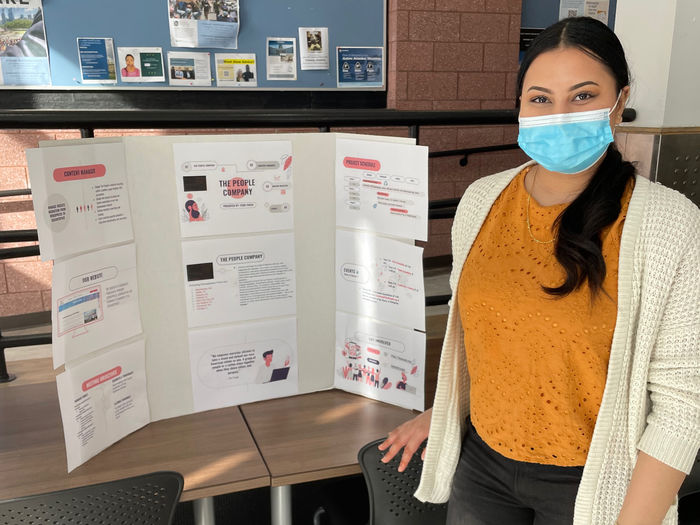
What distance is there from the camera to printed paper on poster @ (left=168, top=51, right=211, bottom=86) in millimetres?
3963

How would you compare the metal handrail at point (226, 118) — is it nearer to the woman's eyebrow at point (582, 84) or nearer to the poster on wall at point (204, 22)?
the woman's eyebrow at point (582, 84)

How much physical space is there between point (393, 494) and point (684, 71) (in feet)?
6.03

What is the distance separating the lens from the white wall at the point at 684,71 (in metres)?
2.19

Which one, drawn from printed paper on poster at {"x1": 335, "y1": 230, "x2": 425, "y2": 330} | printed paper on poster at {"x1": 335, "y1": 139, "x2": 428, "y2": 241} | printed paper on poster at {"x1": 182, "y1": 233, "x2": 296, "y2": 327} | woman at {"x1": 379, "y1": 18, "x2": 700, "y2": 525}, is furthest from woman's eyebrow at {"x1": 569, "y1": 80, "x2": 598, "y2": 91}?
printed paper on poster at {"x1": 182, "y1": 233, "x2": 296, "y2": 327}

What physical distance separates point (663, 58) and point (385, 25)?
2520mm

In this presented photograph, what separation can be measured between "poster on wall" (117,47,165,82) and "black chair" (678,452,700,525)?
3.57m

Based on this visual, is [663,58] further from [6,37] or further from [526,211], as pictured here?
[6,37]

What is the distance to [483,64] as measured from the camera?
469cm

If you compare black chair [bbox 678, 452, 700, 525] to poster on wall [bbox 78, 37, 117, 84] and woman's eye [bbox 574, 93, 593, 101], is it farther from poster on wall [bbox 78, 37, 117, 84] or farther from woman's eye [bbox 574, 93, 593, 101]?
poster on wall [bbox 78, 37, 117, 84]

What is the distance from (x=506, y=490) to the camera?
117 cm

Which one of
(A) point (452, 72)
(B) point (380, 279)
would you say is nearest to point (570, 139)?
(B) point (380, 279)

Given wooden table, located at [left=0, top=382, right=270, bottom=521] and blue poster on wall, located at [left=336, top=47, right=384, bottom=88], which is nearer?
wooden table, located at [left=0, top=382, right=270, bottom=521]

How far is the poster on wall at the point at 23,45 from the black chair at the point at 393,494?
3.31 metres

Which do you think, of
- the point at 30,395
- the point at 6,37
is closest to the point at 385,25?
the point at 6,37
